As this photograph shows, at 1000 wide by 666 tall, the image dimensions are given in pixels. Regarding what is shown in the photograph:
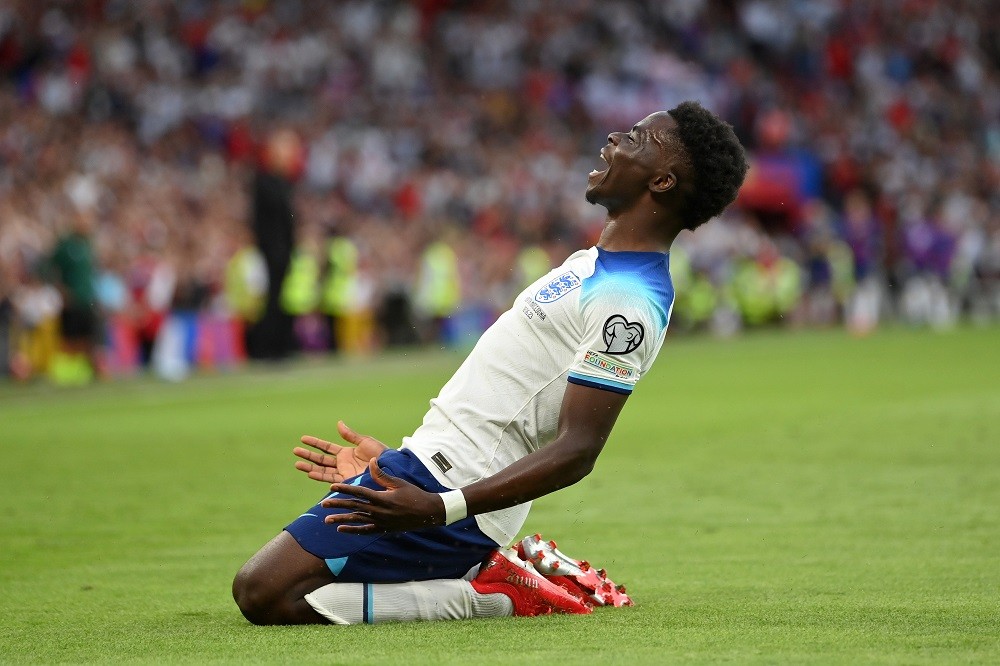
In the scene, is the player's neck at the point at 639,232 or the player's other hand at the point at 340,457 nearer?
the player's neck at the point at 639,232

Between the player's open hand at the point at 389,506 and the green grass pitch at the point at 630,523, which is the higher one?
the player's open hand at the point at 389,506

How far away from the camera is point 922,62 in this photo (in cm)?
3866

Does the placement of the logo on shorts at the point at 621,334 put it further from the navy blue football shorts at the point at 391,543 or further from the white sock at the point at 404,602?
the white sock at the point at 404,602

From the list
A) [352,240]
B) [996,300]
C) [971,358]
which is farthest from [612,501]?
Answer: [996,300]

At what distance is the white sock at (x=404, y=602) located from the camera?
17.4ft

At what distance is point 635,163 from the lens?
5.27 meters

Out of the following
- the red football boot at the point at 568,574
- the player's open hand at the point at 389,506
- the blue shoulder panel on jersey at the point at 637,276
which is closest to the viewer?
the player's open hand at the point at 389,506

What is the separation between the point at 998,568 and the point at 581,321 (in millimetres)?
2334

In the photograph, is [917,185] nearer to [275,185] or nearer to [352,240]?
[352,240]

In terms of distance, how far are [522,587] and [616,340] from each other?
105 centimetres

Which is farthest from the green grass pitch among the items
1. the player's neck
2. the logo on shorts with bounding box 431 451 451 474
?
the player's neck

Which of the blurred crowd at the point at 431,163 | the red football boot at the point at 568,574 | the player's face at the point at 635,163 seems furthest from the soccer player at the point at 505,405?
the blurred crowd at the point at 431,163

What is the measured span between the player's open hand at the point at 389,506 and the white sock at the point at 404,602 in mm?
421

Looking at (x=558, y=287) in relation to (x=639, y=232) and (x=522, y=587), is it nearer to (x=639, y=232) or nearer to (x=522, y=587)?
(x=639, y=232)
